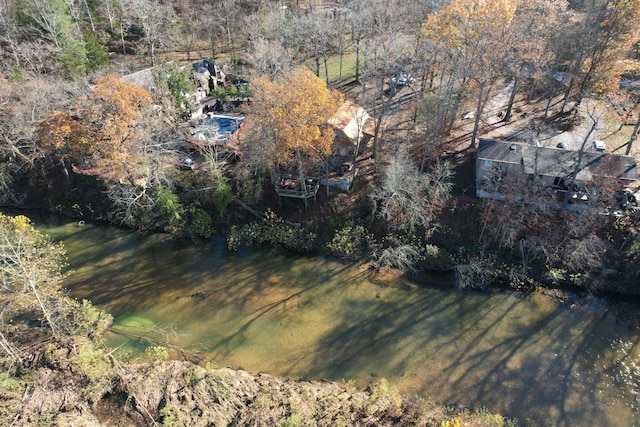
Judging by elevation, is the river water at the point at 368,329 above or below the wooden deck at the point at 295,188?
below

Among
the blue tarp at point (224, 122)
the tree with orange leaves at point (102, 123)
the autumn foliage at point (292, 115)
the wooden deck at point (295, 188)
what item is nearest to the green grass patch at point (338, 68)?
the blue tarp at point (224, 122)

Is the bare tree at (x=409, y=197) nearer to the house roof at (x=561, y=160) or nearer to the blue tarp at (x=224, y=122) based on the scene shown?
the house roof at (x=561, y=160)

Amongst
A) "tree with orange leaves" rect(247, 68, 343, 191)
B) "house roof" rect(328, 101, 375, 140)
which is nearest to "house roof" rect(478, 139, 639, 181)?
"house roof" rect(328, 101, 375, 140)

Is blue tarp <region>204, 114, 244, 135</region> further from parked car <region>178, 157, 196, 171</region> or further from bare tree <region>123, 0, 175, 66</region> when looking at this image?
bare tree <region>123, 0, 175, 66</region>

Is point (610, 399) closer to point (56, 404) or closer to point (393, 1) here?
point (56, 404)

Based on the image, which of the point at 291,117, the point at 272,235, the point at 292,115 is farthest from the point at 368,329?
the point at 292,115

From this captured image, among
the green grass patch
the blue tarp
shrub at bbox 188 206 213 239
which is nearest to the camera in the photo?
shrub at bbox 188 206 213 239
